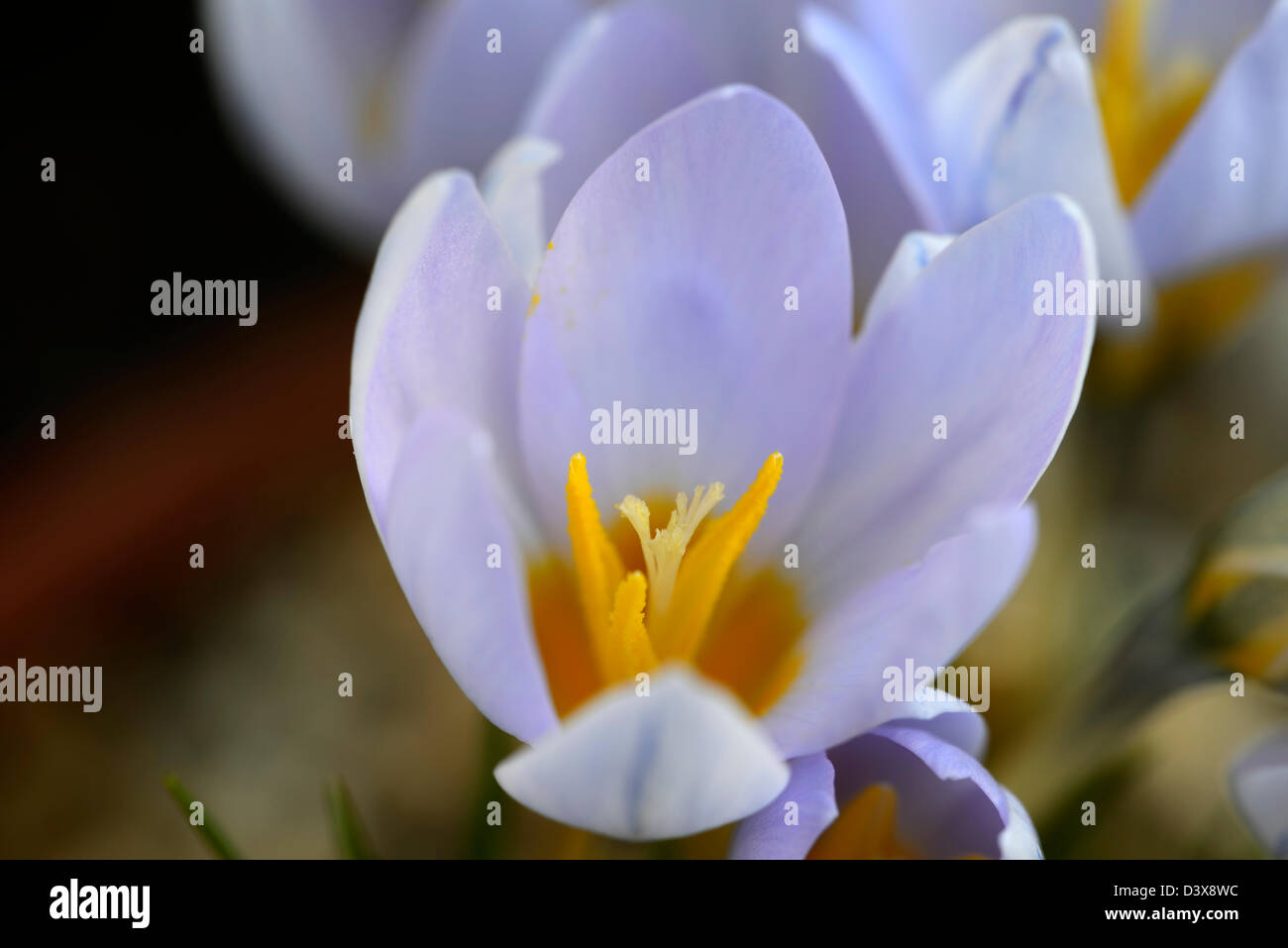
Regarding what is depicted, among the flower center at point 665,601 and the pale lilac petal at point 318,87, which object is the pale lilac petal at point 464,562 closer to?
the flower center at point 665,601

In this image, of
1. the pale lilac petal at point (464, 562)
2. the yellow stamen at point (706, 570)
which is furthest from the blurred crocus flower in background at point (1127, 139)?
the pale lilac petal at point (464, 562)

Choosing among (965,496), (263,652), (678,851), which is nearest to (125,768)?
(263,652)

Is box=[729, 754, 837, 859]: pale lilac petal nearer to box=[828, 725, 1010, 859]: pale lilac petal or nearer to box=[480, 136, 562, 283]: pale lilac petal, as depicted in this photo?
box=[828, 725, 1010, 859]: pale lilac petal

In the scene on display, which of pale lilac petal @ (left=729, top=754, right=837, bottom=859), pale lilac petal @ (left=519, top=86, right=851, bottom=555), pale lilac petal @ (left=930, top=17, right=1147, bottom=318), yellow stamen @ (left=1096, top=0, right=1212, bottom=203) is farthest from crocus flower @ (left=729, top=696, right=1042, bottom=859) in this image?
yellow stamen @ (left=1096, top=0, right=1212, bottom=203)

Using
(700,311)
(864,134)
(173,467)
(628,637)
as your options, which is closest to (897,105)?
(864,134)

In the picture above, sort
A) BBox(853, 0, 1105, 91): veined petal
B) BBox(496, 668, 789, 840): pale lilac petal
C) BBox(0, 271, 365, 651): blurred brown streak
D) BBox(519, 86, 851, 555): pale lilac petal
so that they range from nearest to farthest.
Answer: BBox(496, 668, 789, 840): pale lilac petal, BBox(519, 86, 851, 555): pale lilac petal, BBox(853, 0, 1105, 91): veined petal, BBox(0, 271, 365, 651): blurred brown streak

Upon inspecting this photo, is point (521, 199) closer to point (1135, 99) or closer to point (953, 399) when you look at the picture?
point (953, 399)
